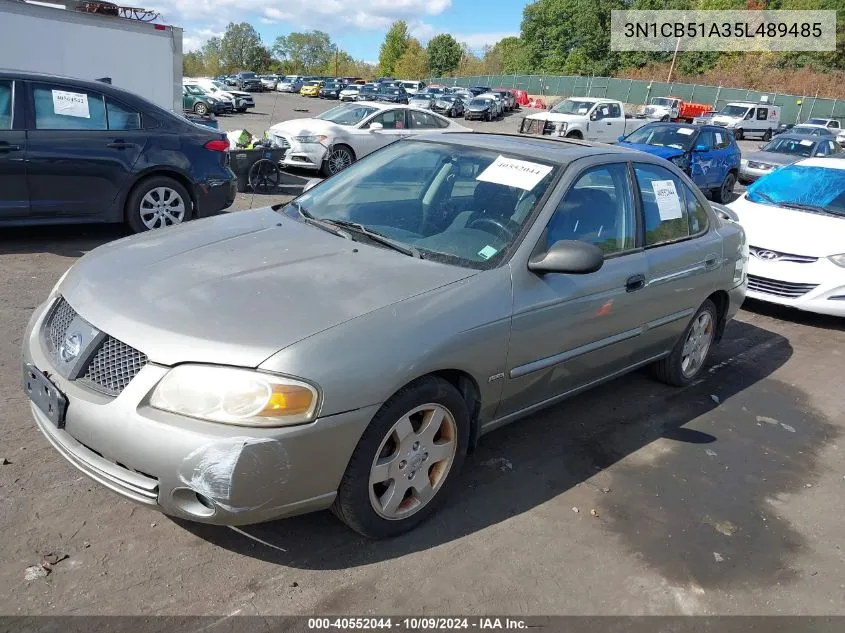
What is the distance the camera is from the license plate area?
8.77ft

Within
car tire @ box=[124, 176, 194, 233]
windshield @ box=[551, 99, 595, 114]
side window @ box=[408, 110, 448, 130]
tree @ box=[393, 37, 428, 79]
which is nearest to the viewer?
car tire @ box=[124, 176, 194, 233]

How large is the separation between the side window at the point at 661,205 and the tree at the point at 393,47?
367 ft

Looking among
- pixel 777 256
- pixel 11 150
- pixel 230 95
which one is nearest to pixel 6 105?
pixel 11 150

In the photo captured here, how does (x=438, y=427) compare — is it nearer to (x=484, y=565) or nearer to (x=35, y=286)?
(x=484, y=565)

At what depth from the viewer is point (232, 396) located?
2475 millimetres

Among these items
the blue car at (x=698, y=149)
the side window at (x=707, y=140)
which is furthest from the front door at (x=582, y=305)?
the side window at (x=707, y=140)

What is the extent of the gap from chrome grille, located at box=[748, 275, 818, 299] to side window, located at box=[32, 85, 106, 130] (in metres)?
6.59

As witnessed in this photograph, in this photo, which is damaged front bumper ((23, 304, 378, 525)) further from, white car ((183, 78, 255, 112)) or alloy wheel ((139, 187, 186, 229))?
white car ((183, 78, 255, 112))

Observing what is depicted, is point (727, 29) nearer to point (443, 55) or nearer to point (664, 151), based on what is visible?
point (443, 55)

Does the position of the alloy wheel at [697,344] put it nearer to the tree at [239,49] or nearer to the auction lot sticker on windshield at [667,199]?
the auction lot sticker on windshield at [667,199]

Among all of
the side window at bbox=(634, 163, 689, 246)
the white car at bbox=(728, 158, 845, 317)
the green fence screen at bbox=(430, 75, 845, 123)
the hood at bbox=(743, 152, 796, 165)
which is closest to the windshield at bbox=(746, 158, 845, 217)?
the white car at bbox=(728, 158, 845, 317)

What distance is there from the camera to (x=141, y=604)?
2555mm

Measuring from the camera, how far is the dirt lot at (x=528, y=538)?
2.69 meters

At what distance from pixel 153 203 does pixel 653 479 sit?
572 centimetres
